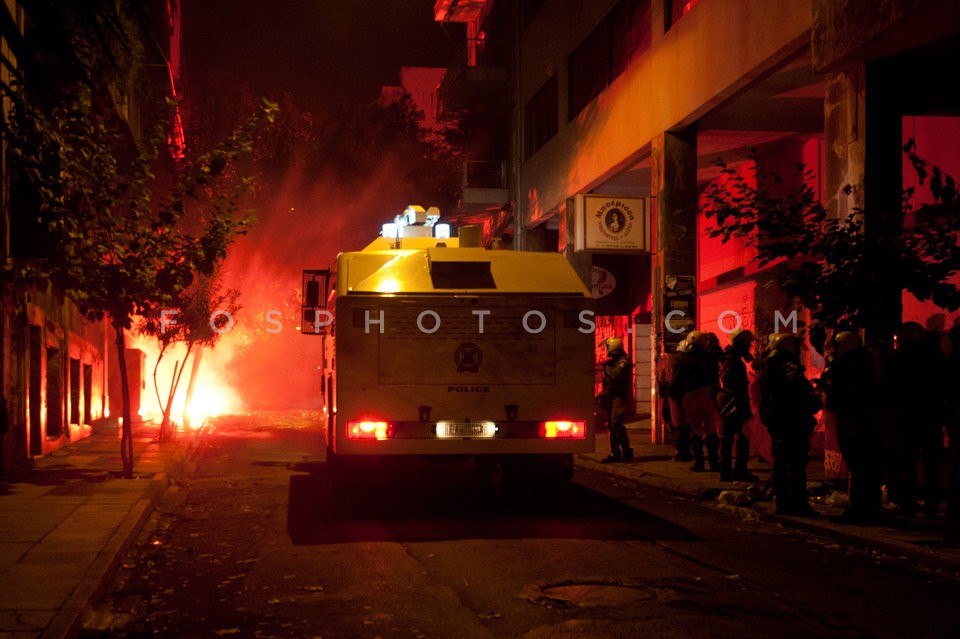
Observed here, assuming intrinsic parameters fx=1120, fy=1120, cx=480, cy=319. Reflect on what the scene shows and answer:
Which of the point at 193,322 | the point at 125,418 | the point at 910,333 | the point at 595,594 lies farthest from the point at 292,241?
the point at 595,594

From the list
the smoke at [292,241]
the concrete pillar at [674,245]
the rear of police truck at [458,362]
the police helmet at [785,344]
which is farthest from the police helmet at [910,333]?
the smoke at [292,241]

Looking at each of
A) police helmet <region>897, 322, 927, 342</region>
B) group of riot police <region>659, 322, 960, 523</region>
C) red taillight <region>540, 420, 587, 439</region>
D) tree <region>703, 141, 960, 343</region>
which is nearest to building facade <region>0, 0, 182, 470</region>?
red taillight <region>540, 420, 587, 439</region>

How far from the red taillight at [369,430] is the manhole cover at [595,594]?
3747mm

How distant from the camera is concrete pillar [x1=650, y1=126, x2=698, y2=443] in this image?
20.5 metres

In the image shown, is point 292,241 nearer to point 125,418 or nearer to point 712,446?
point 125,418

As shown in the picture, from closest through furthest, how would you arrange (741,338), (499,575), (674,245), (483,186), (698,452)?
(499,575)
(741,338)
(698,452)
(674,245)
(483,186)

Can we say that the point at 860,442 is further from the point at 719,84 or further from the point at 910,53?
the point at 719,84

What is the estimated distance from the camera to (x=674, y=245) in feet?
68.0

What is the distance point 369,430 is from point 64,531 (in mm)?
2884

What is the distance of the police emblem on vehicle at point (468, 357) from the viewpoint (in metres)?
11.1

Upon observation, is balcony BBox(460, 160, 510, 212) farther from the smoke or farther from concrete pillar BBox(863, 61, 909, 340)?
concrete pillar BBox(863, 61, 909, 340)

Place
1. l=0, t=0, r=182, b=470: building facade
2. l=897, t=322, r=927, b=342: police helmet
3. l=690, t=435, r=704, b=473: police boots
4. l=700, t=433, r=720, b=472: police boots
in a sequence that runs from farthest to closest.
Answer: l=690, t=435, r=704, b=473: police boots, l=700, t=433, r=720, b=472: police boots, l=897, t=322, r=927, b=342: police helmet, l=0, t=0, r=182, b=470: building facade

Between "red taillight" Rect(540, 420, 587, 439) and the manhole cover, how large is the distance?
3.73 meters

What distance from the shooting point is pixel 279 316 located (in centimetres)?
5025
